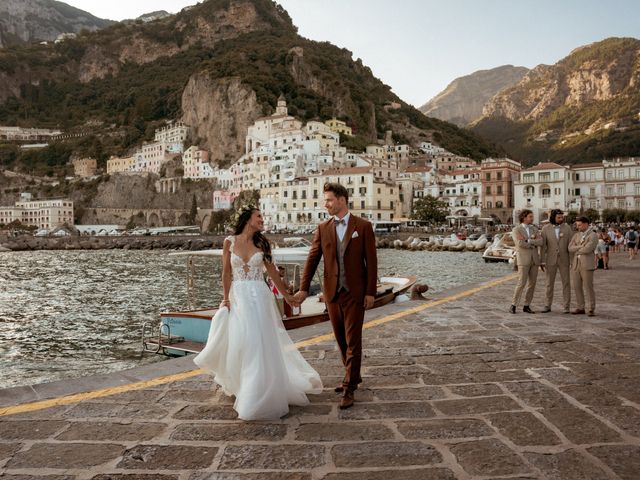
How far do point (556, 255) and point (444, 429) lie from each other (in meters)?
6.52

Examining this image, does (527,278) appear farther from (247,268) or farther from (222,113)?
(222,113)

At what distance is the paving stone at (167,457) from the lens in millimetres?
3057

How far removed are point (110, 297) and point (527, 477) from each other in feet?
73.5

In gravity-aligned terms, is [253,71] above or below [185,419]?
above

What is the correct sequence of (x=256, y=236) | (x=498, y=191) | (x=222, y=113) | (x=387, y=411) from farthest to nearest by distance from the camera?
(x=222, y=113)
(x=498, y=191)
(x=256, y=236)
(x=387, y=411)

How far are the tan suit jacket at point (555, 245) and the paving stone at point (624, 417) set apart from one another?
5502 millimetres

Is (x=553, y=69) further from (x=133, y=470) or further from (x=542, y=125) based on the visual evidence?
(x=133, y=470)

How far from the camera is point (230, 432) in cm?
359

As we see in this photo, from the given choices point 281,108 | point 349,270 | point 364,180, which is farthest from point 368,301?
point 281,108

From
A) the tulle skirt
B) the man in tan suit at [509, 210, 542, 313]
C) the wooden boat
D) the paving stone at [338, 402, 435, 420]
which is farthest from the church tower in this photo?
the paving stone at [338, 402, 435, 420]

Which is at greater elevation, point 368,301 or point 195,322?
point 368,301

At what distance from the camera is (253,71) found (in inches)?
4924

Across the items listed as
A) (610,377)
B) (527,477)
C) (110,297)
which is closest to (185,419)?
(527,477)

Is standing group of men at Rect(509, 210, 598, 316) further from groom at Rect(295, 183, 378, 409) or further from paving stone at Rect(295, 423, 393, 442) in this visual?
paving stone at Rect(295, 423, 393, 442)
